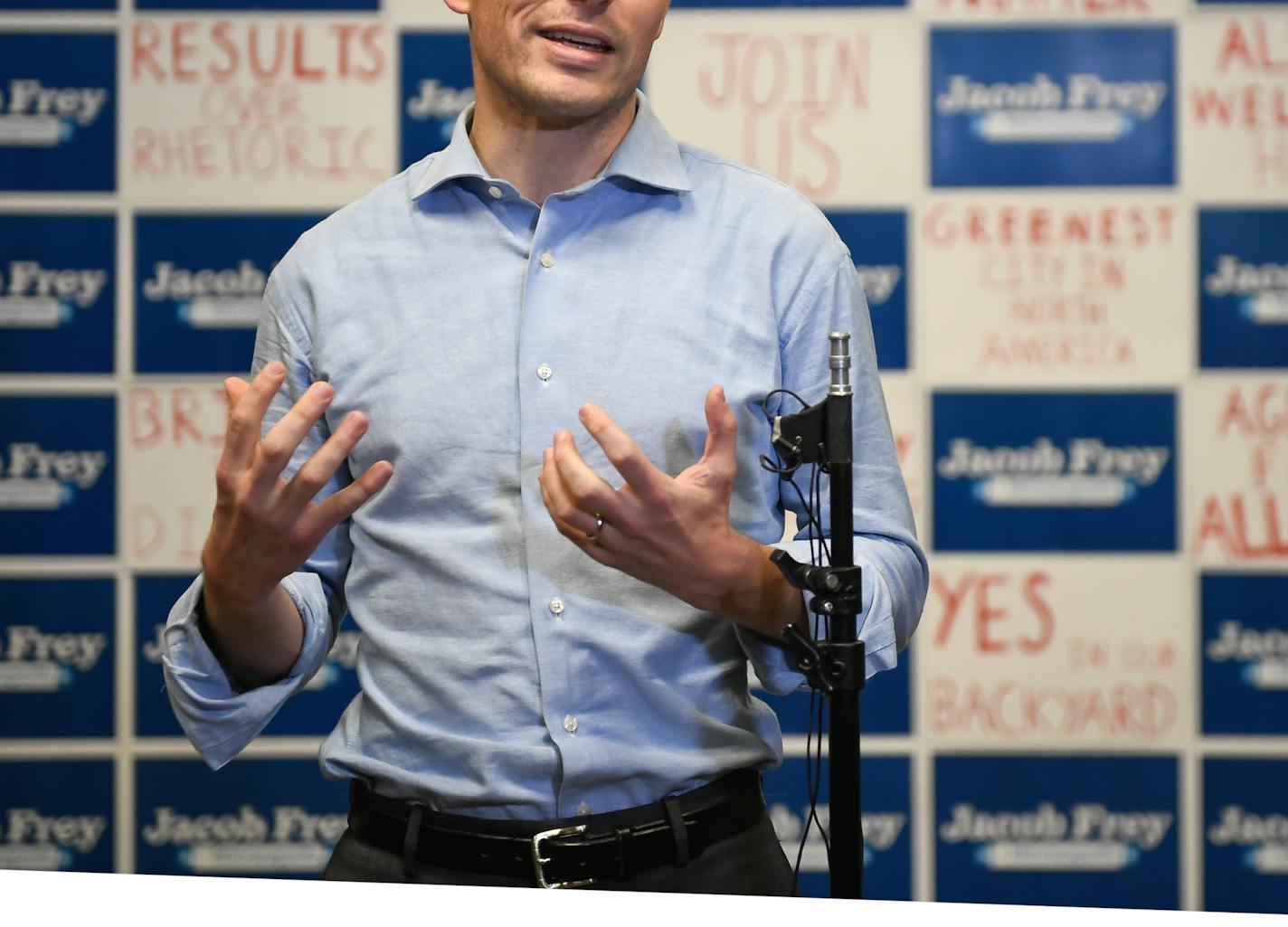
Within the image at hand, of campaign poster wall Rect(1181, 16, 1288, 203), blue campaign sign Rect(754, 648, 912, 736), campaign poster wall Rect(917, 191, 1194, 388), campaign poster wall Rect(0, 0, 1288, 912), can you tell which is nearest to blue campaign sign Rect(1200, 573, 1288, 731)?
campaign poster wall Rect(0, 0, 1288, 912)

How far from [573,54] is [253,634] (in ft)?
2.08

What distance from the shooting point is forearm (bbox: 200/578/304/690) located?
1333 millimetres

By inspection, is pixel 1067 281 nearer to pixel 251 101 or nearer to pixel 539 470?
pixel 251 101

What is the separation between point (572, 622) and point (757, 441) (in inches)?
10.0

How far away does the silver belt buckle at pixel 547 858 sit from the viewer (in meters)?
1.34

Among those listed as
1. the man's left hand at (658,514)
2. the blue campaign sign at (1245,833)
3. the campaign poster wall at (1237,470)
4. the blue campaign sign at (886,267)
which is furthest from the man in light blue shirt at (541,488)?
the blue campaign sign at (1245,833)

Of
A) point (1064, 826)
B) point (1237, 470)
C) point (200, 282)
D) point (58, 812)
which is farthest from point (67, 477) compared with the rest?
point (1237, 470)

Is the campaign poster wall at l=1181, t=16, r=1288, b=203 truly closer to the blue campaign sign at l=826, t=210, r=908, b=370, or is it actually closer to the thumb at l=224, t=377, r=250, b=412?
the blue campaign sign at l=826, t=210, r=908, b=370

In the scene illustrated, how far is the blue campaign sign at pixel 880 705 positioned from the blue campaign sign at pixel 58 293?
5.09ft

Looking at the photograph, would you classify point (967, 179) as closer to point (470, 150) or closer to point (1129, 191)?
point (1129, 191)

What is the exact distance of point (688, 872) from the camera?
138 cm

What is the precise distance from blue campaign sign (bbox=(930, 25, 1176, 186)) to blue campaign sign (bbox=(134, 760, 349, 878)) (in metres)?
1.82

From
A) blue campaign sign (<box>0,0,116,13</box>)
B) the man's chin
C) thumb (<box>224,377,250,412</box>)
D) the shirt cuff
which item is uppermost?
blue campaign sign (<box>0,0,116,13</box>)

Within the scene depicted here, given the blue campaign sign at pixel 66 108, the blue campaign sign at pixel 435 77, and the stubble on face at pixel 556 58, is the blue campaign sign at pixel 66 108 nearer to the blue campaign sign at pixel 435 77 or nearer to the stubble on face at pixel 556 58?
the blue campaign sign at pixel 435 77
